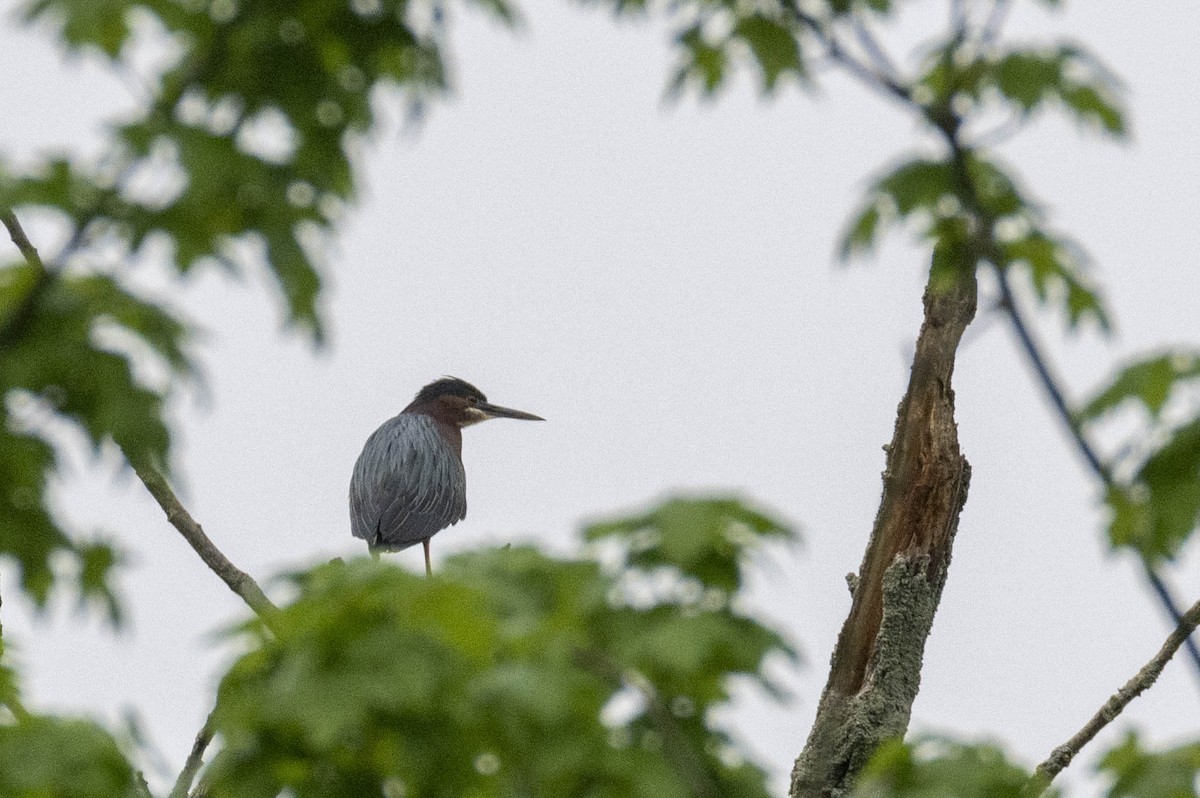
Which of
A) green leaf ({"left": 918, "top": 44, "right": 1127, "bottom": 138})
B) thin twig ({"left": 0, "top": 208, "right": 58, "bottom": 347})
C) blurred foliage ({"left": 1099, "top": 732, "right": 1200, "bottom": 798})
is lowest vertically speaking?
blurred foliage ({"left": 1099, "top": 732, "right": 1200, "bottom": 798})

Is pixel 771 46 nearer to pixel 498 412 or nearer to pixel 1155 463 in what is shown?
pixel 1155 463

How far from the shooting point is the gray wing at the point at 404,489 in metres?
11.4

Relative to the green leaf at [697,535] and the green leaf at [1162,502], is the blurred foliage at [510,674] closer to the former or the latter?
the green leaf at [697,535]

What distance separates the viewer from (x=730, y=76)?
319 centimetres

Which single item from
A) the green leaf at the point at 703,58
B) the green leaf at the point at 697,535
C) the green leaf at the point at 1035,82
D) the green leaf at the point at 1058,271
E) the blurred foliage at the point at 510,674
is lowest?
the blurred foliage at the point at 510,674

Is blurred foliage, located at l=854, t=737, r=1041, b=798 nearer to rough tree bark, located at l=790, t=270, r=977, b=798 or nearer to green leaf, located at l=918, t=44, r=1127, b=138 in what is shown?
green leaf, located at l=918, t=44, r=1127, b=138

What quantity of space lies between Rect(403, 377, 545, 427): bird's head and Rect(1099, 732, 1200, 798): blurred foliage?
417 inches

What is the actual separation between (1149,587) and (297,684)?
4.85ft

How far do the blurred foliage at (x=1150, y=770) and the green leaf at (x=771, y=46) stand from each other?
57.1 inches

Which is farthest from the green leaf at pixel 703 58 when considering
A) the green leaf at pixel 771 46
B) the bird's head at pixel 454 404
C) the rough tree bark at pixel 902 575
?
the bird's head at pixel 454 404

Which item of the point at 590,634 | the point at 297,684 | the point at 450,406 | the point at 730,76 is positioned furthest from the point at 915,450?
the point at 450,406

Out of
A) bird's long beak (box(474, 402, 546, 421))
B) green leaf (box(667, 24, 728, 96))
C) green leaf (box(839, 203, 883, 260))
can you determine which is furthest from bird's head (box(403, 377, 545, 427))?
green leaf (box(839, 203, 883, 260))

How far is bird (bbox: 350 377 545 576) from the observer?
11.4 m

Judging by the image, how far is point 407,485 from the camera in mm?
11547
